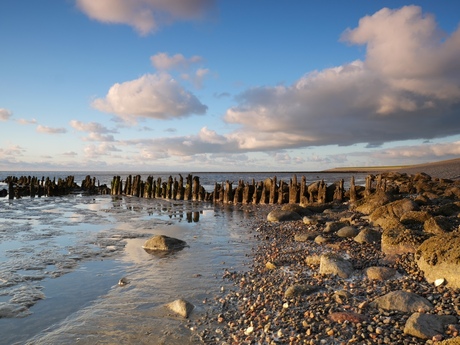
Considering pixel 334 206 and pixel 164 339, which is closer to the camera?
pixel 164 339

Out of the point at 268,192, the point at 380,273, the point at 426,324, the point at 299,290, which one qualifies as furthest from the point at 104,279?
the point at 268,192

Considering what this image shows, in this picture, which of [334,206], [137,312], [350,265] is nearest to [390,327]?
[350,265]

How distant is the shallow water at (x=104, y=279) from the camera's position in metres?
5.94

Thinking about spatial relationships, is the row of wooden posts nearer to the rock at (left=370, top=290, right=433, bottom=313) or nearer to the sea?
the sea

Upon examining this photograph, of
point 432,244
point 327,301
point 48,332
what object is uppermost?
point 432,244

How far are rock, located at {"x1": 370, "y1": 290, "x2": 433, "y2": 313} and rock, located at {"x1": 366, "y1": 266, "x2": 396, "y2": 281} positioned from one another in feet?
4.88

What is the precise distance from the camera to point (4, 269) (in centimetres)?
959

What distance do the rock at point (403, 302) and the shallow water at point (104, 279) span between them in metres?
3.17

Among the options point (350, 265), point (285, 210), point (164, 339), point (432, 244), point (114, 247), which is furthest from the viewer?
point (285, 210)

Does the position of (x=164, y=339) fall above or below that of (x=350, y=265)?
below

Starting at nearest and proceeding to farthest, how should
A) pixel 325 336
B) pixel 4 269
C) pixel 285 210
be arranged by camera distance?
1. pixel 325 336
2. pixel 4 269
3. pixel 285 210

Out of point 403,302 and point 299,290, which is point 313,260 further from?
point 403,302

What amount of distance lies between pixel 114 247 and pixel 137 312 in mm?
6274

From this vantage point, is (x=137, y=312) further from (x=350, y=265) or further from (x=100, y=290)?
(x=350, y=265)
